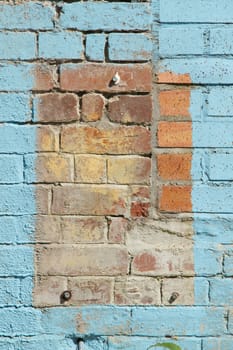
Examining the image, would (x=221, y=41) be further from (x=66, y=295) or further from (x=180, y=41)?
(x=66, y=295)

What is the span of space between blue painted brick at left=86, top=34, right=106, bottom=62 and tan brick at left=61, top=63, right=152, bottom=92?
0.09 ft

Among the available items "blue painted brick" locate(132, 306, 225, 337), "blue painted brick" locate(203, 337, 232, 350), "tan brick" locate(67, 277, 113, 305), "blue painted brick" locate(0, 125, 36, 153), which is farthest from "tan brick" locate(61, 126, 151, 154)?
"blue painted brick" locate(203, 337, 232, 350)

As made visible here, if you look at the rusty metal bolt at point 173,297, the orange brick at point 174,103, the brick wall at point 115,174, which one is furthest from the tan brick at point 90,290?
the orange brick at point 174,103

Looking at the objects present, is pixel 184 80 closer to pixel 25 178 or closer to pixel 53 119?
pixel 53 119

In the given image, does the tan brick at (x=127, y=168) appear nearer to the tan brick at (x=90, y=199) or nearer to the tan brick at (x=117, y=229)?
the tan brick at (x=90, y=199)

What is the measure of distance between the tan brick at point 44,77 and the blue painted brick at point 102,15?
0.51 feet

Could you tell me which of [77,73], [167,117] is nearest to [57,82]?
[77,73]

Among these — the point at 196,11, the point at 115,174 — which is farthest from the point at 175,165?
the point at 196,11

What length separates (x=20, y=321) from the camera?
7.02ft

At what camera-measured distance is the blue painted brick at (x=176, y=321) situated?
2.14m

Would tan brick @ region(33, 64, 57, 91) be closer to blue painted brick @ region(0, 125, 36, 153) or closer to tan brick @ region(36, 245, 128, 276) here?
blue painted brick @ region(0, 125, 36, 153)

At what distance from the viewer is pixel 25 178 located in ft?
6.86

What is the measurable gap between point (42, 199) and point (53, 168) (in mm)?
115

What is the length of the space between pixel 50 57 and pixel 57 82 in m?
0.09
